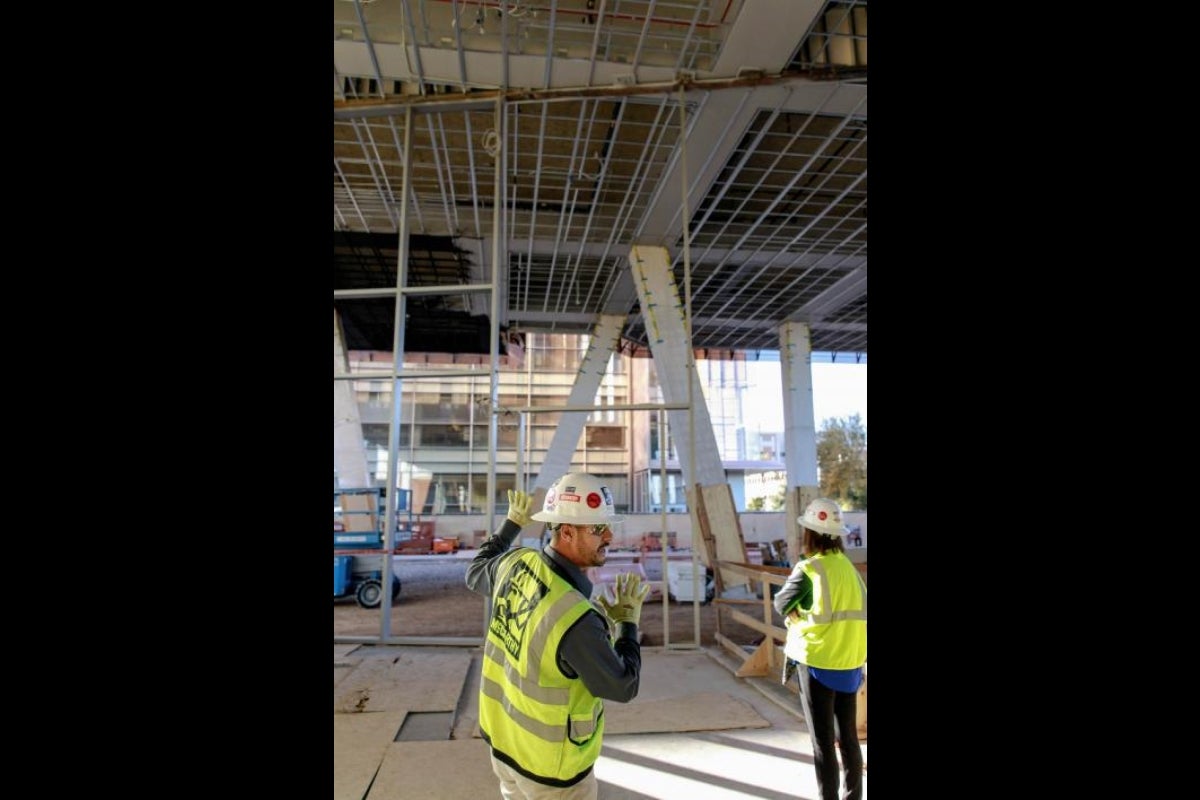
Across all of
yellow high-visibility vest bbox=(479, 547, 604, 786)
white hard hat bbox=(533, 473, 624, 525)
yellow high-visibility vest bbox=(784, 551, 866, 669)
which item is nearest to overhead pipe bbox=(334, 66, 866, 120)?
yellow high-visibility vest bbox=(784, 551, 866, 669)

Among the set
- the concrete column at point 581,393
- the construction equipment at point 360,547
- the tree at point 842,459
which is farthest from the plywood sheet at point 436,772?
the tree at point 842,459

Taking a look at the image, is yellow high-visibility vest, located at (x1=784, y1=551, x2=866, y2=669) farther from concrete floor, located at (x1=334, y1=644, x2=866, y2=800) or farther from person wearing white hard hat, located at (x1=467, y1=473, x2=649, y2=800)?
person wearing white hard hat, located at (x1=467, y1=473, x2=649, y2=800)

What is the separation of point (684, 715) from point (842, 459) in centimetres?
3489

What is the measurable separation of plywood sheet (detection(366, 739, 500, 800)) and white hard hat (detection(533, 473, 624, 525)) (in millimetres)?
2534

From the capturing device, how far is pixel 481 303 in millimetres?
17094

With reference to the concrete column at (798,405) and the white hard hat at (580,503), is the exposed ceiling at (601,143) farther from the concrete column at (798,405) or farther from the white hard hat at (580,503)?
the white hard hat at (580,503)

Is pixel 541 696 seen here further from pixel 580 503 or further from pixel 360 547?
pixel 360 547

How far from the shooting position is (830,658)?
3844 mm

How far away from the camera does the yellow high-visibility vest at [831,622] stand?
3842mm

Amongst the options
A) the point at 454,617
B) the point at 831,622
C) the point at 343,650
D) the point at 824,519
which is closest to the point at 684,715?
the point at 831,622

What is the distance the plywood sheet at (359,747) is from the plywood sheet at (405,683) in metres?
0.25
